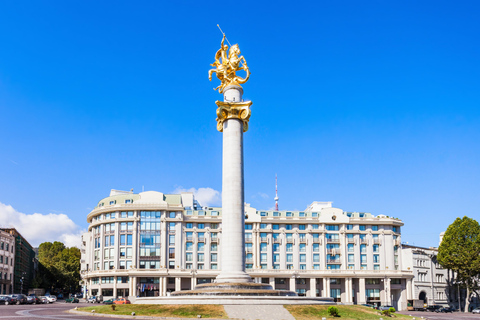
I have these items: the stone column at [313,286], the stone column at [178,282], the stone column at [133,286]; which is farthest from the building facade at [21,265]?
the stone column at [313,286]

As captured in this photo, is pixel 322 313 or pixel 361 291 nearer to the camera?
pixel 322 313

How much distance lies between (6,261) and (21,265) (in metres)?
16.7

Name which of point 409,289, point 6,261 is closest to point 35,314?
point 6,261

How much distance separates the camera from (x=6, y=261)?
367ft

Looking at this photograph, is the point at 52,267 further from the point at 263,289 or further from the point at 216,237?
the point at 263,289

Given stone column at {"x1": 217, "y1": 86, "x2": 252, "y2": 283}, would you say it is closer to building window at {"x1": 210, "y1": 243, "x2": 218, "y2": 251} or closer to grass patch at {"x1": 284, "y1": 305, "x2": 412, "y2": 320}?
grass patch at {"x1": 284, "y1": 305, "x2": 412, "y2": 320}

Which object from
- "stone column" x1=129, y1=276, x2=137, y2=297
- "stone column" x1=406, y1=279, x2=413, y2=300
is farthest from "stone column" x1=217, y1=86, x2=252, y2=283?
"stone column" x1=406, y1=279, x2=413, y2=300

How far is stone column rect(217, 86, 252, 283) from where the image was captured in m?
56.8

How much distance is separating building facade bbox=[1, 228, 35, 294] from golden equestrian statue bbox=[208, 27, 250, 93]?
7789cm

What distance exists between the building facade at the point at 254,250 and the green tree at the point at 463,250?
39.3ft

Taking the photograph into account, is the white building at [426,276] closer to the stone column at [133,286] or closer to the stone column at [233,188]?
the stone column at [133,286]

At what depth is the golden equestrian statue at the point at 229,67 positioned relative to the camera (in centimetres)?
6512

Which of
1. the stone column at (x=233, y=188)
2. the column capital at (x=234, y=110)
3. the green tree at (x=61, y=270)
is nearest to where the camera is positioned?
the stone column at (x=233, y=188)

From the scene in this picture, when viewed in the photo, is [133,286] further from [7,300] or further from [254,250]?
[7,300]
